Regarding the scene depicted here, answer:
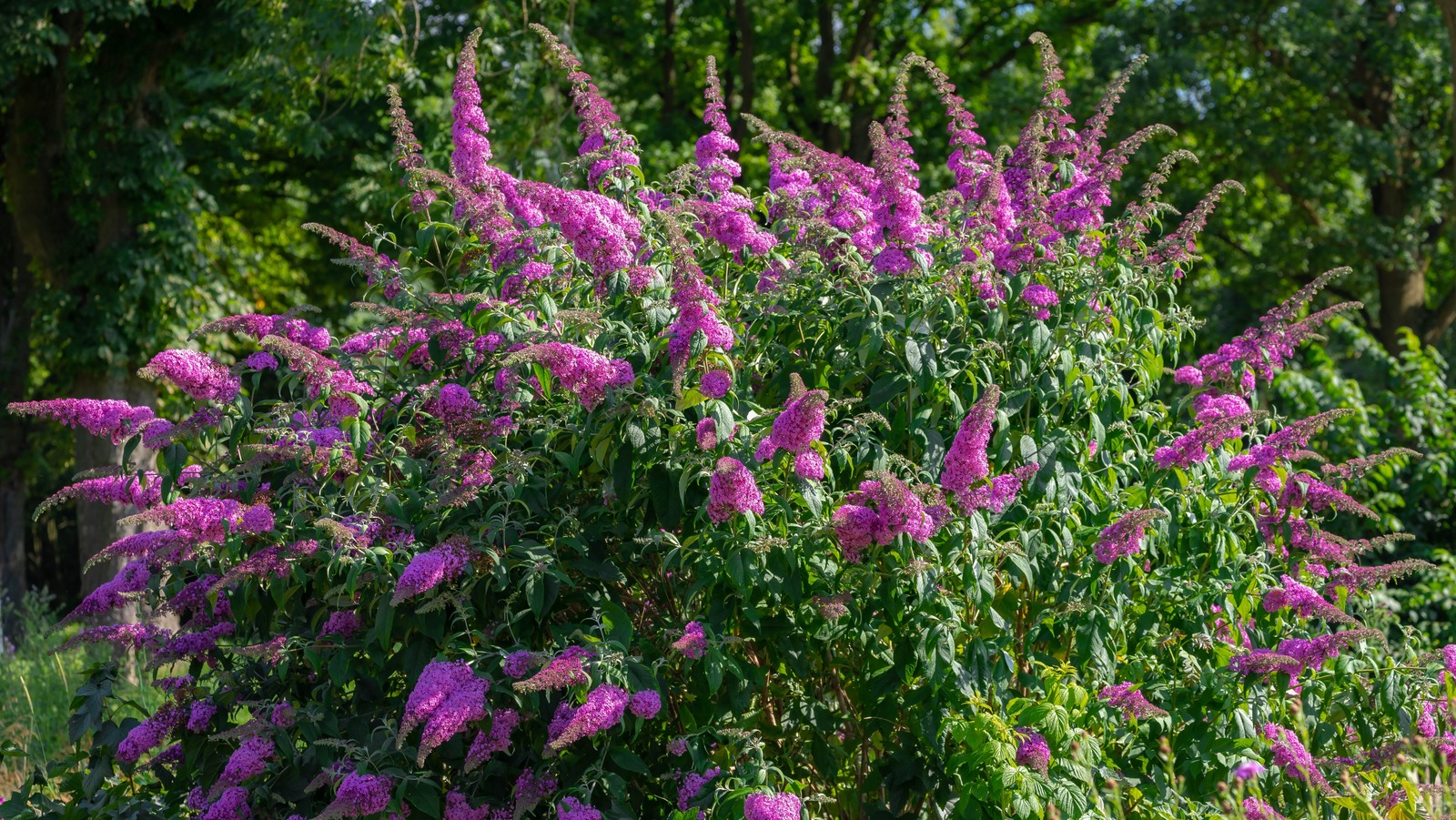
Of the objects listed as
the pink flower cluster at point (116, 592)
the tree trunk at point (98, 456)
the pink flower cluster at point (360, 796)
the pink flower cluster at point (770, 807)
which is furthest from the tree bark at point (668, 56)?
the pink flower cluster at point (770, 807)

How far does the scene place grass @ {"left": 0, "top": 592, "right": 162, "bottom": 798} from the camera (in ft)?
20.7

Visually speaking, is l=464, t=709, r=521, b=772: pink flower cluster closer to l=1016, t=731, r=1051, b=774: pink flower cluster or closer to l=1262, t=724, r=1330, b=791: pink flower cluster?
l=1016, t=731, r=1051, b=774: pink flower cluster

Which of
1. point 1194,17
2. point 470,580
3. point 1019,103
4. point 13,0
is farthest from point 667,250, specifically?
point 1194,17

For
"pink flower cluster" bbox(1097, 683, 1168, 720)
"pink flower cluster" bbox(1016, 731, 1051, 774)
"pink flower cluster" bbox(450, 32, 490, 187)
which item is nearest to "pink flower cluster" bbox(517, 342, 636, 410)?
"pink flower cluster" bbox(450, 32, 490, 187)

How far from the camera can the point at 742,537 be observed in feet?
10.8

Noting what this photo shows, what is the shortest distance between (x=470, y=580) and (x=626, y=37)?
609 inches

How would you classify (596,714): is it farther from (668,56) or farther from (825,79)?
(668,56)

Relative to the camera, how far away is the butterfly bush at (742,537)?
3318 millimetres

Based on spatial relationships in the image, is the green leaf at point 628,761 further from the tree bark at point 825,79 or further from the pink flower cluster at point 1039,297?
the tree bark at point 825,79

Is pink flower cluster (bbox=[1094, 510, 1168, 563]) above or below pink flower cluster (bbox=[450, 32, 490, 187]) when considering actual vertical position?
below

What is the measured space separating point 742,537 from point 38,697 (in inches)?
232

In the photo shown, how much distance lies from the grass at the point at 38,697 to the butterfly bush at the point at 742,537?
2.20 m

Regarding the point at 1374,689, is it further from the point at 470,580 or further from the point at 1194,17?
the point at 1194,17

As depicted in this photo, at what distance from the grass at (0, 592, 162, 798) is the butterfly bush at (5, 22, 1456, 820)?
220 cm
